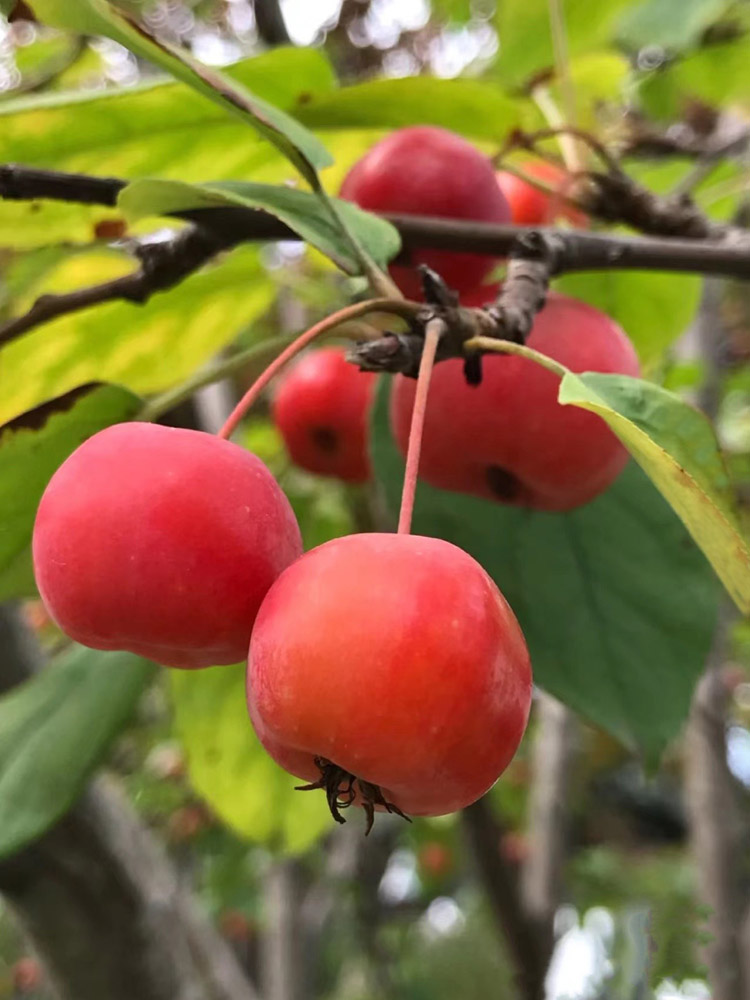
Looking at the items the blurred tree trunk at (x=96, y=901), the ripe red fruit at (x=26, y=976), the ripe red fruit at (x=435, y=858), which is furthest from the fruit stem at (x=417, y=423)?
the ripe red fruit at (x=26, y=976)

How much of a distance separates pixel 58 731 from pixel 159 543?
0.97 feet

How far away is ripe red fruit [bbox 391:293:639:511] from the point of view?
1.50ft

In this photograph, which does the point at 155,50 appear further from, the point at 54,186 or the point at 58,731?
the point at 58,731

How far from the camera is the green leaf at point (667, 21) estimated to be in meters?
1.05

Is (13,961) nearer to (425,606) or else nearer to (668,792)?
(668,792)

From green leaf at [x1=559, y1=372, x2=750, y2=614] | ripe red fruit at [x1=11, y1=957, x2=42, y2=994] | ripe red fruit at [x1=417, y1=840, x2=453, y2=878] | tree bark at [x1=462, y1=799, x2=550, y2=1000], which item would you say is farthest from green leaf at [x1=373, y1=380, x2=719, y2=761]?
ripe red fruit at [x1=11, y1=957, x2=42, y2=994]

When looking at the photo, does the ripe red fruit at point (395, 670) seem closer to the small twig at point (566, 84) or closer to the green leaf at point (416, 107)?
the green leaf at point (416, 107)

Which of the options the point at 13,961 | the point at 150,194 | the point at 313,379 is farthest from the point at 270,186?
the point at 13,961

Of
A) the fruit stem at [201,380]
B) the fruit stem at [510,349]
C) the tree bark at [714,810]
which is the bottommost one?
the tree bark at [714,810]

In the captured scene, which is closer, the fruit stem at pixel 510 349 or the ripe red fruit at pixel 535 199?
the fruit stem at pixel 510 349

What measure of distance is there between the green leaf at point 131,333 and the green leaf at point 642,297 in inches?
10.6

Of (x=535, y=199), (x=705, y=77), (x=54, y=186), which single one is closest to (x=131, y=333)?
(x=54, y=186)

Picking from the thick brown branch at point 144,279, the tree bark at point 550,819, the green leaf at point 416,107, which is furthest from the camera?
the tree bark at point 550,819

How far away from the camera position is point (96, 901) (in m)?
0.77
